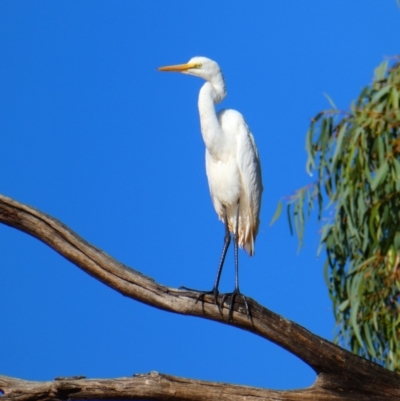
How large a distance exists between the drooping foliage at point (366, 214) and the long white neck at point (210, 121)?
0.34 metres

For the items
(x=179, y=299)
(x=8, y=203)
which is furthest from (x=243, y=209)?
(x=8, y=203)

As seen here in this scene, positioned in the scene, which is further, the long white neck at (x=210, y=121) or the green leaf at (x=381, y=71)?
the green leaf at (x=381, y=71)

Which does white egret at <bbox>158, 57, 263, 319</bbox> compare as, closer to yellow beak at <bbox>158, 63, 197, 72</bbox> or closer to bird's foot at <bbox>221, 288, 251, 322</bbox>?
yellow beak at <bbox>158, 63, 197, 72</bbox>

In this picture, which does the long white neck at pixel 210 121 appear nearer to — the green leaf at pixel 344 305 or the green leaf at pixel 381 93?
the green leaf at pixel 381 93

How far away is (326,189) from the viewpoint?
371 cm

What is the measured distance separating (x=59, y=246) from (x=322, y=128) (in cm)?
136

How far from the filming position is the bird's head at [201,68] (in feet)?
11.8

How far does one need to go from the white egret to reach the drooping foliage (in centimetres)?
24

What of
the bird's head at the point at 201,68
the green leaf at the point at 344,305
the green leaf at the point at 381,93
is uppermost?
the bird's head at the point at 201,68

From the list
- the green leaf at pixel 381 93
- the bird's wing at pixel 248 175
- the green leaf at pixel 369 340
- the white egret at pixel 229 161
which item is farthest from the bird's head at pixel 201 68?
the green leaf at pixel 369 340

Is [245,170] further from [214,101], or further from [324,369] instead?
[324,369]

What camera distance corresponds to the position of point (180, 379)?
259 centimetres

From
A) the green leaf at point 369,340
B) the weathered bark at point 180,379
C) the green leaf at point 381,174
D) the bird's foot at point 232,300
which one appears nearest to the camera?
the weathered bark at point 180,379

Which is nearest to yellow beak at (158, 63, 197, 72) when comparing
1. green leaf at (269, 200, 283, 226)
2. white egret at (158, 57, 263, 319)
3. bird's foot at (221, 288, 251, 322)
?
white egret at (158, 57, 263, 319)
